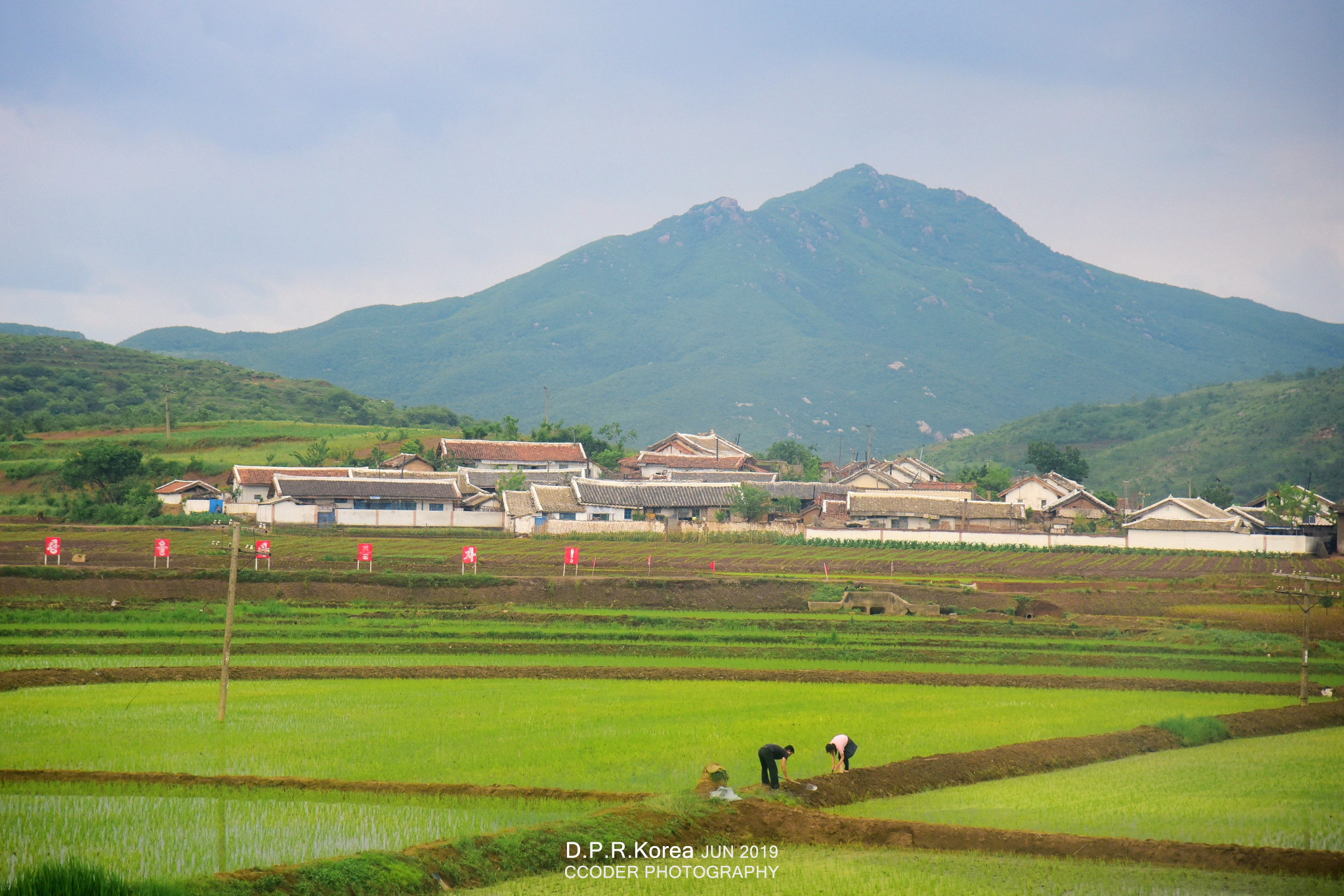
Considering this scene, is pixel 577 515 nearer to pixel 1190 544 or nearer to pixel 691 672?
pixel 1190 544

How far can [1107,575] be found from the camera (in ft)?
171

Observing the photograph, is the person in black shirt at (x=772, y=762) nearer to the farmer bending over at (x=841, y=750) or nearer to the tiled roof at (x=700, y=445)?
the farmer bending over at (x=841, y=750)

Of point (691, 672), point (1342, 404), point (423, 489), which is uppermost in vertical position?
point (1342, 404)

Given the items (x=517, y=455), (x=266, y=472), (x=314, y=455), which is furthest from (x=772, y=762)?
(x=517, y=455)

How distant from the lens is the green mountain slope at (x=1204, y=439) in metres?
107

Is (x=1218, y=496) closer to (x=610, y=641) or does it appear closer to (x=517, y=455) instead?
(x=517, y=455)

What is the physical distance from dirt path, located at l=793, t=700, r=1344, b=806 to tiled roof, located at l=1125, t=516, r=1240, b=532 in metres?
42.8

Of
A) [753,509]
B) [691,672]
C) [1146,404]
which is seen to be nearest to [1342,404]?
[1146,404]

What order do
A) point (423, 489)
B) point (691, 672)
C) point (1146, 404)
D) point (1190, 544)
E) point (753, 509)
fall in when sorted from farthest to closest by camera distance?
→ point (1146, 404) < point (753, 509) < point (423, 489) < point (1190, 544) < point (691, 672)

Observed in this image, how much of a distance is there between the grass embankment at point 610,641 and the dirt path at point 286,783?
11.8 m

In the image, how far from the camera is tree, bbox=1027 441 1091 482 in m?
108

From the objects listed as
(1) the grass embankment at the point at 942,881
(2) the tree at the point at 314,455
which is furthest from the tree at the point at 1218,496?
(1) the grass embankment at the point at 942,881

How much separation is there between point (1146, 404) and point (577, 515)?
124 meters

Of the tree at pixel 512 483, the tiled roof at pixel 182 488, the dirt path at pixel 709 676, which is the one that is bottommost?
the dirt path at pixel 709 676
